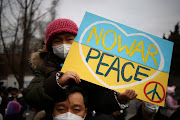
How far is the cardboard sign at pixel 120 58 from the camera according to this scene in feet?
4.35

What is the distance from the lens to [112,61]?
140cm

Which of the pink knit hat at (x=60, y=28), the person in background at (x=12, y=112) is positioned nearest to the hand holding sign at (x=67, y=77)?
the pink knit hat at (x=60, y=28)

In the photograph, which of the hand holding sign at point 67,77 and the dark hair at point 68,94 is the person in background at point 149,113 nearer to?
the dark hair at point 68,94

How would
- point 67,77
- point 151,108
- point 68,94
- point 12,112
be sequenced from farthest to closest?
point 12,112 → point 151,108 → point 68,94 → point 67,77

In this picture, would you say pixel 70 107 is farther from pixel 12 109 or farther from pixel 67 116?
pixel 12 109

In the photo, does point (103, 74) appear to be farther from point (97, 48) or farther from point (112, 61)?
point (97, 48)

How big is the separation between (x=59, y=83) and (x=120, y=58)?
26.7 inches

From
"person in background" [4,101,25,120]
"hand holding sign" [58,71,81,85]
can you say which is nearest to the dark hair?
"hand holding sign" [58,71,81,85]

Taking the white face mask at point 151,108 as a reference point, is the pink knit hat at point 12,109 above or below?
below

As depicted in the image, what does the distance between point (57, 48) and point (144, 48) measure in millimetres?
946

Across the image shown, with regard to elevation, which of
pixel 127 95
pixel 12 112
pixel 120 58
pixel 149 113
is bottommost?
pixel 12 112

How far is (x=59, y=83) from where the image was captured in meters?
1.16

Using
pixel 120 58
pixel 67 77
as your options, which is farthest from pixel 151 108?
pixel 67 77

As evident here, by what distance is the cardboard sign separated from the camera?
4.35 feet
